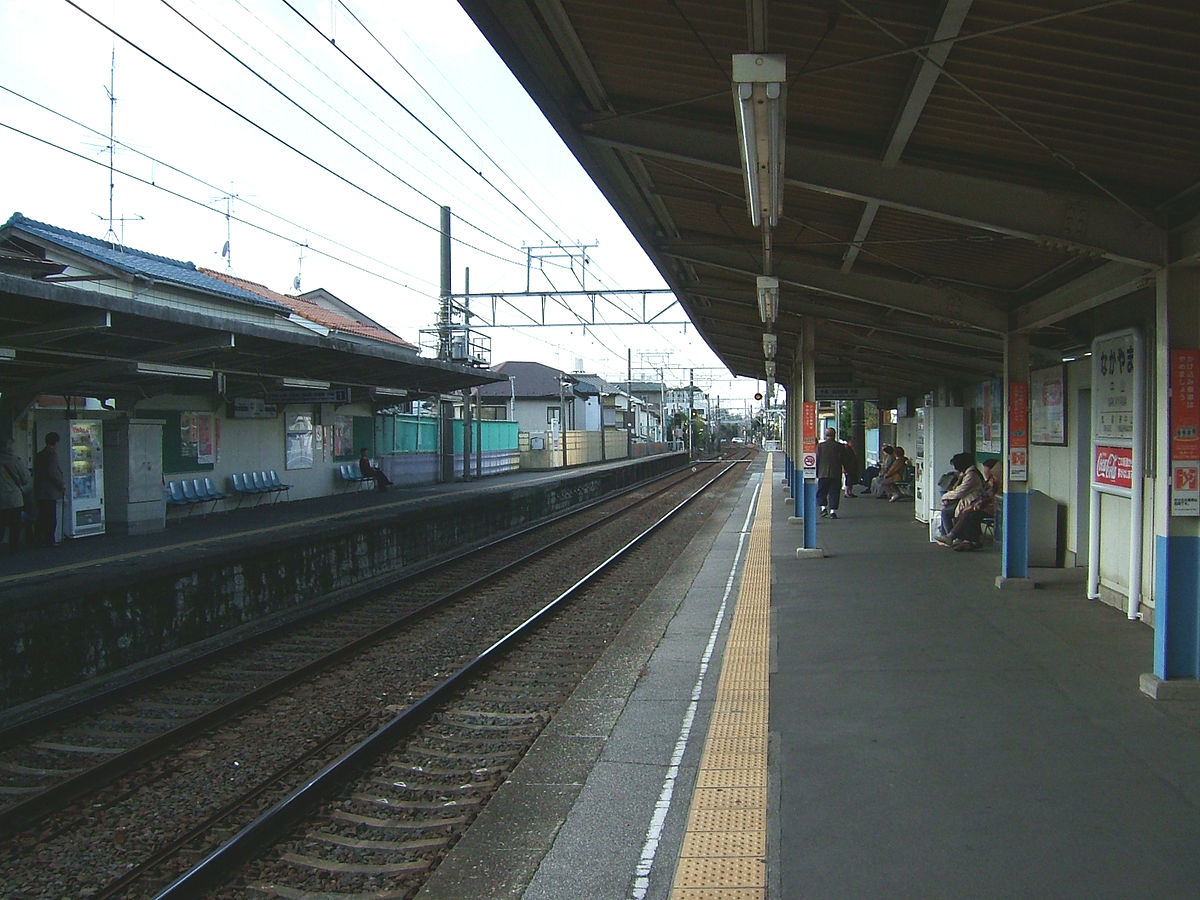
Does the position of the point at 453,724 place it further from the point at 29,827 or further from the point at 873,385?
the point at 873,385

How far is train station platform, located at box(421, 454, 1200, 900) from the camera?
3.42 m

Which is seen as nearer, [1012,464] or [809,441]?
[1012,464]

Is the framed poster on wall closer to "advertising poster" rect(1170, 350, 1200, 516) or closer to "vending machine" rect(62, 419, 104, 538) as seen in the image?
"advertising poster" rect(1170, 350, 1200, 516)

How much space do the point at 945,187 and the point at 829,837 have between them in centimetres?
390

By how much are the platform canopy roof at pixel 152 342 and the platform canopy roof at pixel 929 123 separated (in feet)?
18.3

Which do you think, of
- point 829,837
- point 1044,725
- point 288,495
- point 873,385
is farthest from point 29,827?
point 873,385

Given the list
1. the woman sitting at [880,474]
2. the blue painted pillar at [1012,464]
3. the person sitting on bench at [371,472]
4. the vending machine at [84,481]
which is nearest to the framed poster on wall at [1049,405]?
the blue painted pillar at [1012,464]

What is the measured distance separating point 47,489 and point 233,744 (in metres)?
7.33

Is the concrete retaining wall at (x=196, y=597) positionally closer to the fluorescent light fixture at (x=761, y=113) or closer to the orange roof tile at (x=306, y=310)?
the fluorescent light fixture at (x=761, y=113)

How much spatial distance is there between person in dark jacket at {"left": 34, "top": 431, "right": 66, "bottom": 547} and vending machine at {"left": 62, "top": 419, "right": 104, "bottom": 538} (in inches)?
17.7

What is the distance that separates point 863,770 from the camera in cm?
434

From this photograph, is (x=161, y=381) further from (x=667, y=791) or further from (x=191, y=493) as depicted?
(x=667, y=791)

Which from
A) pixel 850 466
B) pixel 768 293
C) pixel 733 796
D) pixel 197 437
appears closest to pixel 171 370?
pixel 197 437

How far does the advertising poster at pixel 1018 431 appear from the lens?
8.46 meters
